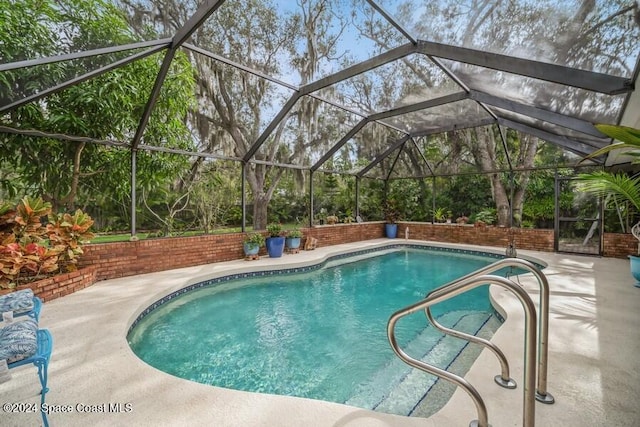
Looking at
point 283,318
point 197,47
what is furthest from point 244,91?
point 283,318

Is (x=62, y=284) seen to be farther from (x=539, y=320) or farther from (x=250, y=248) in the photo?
(x=539, y=320)

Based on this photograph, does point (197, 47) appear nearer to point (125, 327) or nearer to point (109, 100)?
point (109, 100)

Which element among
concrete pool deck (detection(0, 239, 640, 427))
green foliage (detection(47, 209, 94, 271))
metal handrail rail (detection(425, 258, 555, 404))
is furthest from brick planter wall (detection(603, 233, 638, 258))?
green foliage (detection(47, 209, 94, 271))

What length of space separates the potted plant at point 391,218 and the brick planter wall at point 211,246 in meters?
0.30

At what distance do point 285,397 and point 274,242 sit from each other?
5.32 meters

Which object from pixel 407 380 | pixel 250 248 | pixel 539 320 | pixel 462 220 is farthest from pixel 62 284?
pixel 462 220

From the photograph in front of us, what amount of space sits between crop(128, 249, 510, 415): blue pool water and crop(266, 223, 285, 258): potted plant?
3.60 ft

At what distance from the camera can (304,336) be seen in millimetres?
3656

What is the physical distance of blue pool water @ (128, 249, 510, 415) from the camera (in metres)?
2.68

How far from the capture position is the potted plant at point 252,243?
6871 millimetres

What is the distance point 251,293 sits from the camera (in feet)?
17.1

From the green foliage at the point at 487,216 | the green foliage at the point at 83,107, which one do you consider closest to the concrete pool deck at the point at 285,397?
the green foliage at the point at 83,107

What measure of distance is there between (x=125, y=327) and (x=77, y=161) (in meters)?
3.95

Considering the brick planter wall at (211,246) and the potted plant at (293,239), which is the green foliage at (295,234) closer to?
the potted plant at (293,239)
